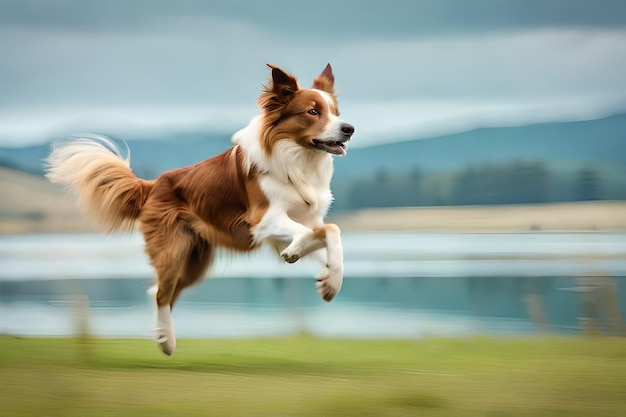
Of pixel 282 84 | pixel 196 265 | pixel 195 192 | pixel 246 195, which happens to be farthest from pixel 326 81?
pixel 196 265

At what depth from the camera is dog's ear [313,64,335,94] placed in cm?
847

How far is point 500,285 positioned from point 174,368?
515 inches

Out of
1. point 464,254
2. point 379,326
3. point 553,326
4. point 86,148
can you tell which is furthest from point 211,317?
point 464,254

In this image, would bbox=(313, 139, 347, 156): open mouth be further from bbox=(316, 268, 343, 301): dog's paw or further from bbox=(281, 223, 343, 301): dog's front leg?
bbox=(316, 268, 343, 301): dog's paw

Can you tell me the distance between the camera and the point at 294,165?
27.4 ft

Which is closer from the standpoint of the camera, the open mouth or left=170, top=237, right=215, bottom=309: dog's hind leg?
the open mouth

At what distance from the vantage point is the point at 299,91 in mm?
8328

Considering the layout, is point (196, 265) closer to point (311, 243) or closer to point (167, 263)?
point (167, 263)

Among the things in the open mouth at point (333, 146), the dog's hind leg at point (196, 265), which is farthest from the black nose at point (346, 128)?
the dog's hind leg at point (196, 265)

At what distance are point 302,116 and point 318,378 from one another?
2114 mm

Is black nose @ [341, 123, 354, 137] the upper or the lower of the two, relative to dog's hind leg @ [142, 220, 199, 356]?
upper

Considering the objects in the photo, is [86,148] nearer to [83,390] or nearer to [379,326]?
[83,390]

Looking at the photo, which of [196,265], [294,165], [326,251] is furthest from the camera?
[196,265]

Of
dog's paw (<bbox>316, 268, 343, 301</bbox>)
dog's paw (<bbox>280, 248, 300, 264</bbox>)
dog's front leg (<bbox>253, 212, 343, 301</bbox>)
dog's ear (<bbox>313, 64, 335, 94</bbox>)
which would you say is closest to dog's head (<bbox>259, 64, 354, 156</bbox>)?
dog's ear (<bbox>313, 64, 335, 94</bbox>)
